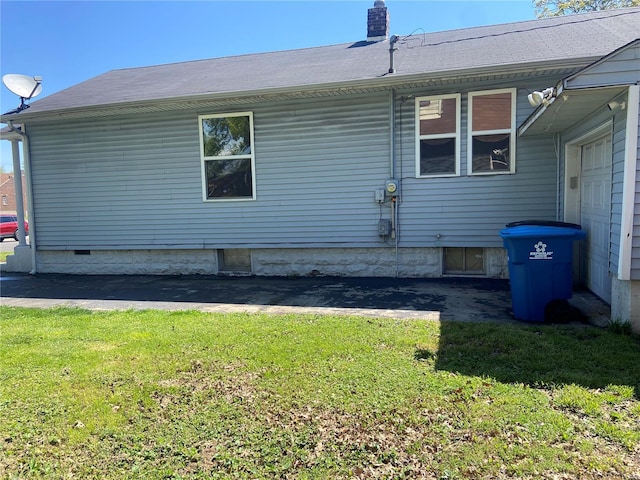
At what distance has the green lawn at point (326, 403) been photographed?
2.29m

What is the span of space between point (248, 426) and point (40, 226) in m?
8.88

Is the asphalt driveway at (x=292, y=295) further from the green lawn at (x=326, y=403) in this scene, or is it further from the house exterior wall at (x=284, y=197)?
the green lawn at (x=326, y=403)

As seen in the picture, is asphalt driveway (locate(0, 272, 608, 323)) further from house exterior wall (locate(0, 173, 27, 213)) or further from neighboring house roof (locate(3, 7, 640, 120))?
house exterior wall (locate(0, 173, 27, 213))

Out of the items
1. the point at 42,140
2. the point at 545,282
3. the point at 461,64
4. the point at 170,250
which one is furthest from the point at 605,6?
the point at 42,140

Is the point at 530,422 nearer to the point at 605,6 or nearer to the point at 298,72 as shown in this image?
the point at 298,72

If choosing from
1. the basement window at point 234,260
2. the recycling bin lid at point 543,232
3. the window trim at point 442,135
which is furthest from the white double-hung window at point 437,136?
the basement window at point 234,260

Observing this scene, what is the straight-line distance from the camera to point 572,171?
6.24 m

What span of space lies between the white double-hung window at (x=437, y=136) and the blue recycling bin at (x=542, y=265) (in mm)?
2653

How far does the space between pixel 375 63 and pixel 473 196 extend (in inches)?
125

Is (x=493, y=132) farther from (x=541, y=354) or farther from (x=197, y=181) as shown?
(x=197, y=181)

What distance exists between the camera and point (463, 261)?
24.7 feet

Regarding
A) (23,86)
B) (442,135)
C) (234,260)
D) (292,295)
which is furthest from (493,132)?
(23,86)

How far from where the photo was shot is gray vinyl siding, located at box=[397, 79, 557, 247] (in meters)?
6.77

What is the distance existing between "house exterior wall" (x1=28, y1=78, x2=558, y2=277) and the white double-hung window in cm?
13
